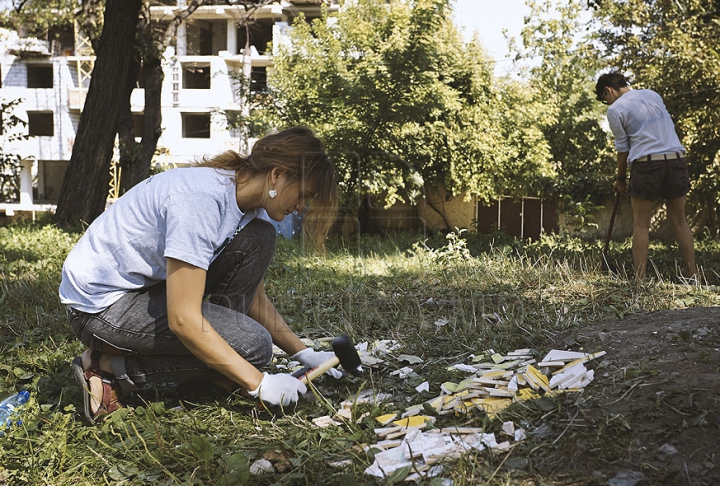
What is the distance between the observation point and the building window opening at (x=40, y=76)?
29.1 meters

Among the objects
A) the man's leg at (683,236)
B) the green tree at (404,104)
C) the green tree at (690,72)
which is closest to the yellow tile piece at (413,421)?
the man's leg at (683,236)

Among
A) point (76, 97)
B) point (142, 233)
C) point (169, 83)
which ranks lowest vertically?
point (142, 233)

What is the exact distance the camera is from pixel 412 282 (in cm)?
509

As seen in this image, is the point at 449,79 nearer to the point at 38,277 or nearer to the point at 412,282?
the point at 412,282

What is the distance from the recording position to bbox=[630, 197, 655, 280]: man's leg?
475 centimetres

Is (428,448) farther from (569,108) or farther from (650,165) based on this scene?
(569,108)

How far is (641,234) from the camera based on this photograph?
4805mm

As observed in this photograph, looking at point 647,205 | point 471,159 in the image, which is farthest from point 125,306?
point 471,159

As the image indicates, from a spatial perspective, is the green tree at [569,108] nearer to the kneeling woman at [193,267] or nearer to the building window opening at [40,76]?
the kneeling woman at [193,267]

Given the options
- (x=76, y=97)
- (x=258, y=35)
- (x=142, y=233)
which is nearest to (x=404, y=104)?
(x=142, y=233)

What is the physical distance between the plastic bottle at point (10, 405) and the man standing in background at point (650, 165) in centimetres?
394

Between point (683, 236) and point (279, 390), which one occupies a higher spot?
point (683, 236)

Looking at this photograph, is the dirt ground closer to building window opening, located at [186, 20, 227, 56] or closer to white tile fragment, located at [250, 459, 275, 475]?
white tile fragment, located at [250, 459, 275, 475]

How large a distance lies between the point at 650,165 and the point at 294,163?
136 inches
